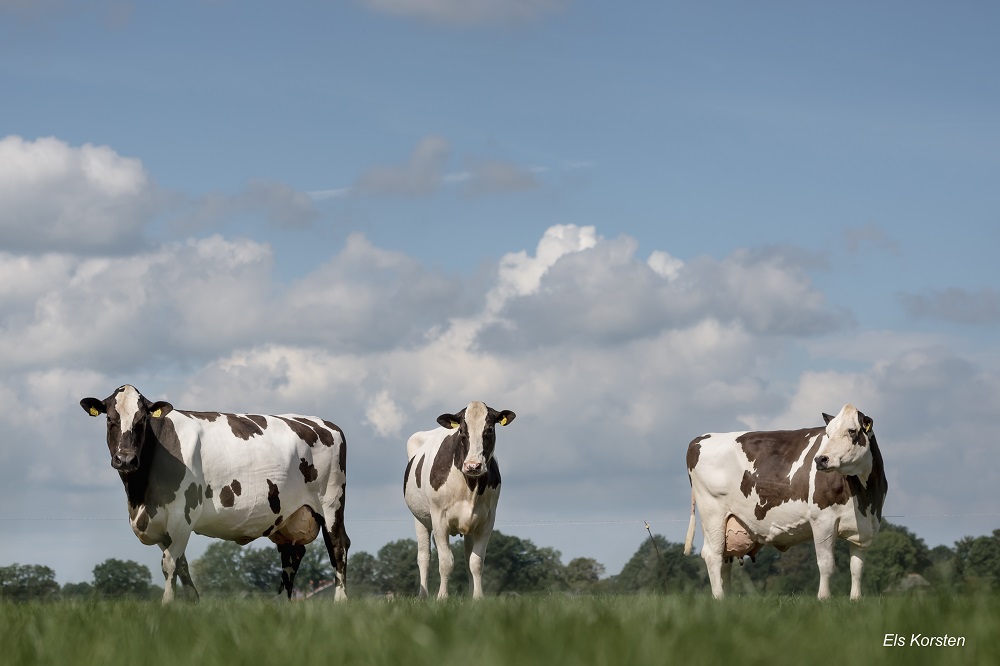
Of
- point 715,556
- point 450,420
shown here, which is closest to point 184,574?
point 450,420

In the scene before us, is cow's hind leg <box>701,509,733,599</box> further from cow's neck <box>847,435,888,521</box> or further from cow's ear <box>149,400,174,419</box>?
cow's ear <box>149,400,174,419</box>

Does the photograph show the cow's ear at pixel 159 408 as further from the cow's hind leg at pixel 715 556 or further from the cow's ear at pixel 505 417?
the cow's hind leg at pixel 715 556

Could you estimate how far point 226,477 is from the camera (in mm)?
17344

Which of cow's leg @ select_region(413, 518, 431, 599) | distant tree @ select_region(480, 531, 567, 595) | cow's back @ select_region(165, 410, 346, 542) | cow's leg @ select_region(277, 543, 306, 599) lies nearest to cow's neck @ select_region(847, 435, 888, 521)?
cow's leg @ select_region(413, 518, 431, 599)

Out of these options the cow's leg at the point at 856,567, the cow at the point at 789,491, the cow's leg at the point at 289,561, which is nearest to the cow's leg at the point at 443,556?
the cow's leg at the point at 289,561

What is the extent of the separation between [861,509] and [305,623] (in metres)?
14.0

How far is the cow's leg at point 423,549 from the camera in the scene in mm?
18923

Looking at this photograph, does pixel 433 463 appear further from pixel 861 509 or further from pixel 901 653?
pixel 901 653

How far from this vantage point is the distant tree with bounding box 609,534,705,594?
875 centimetres

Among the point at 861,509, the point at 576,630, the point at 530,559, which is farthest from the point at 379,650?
the point at 530,559

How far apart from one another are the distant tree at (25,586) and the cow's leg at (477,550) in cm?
578

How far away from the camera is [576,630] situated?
5.14m

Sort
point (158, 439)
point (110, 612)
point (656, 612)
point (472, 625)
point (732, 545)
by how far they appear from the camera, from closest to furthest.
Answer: point (472, 625)
point (656, 612)
point (110, 612)
point (158, 439)
point (732, 545)

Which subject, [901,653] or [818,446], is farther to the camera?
[818,446]
